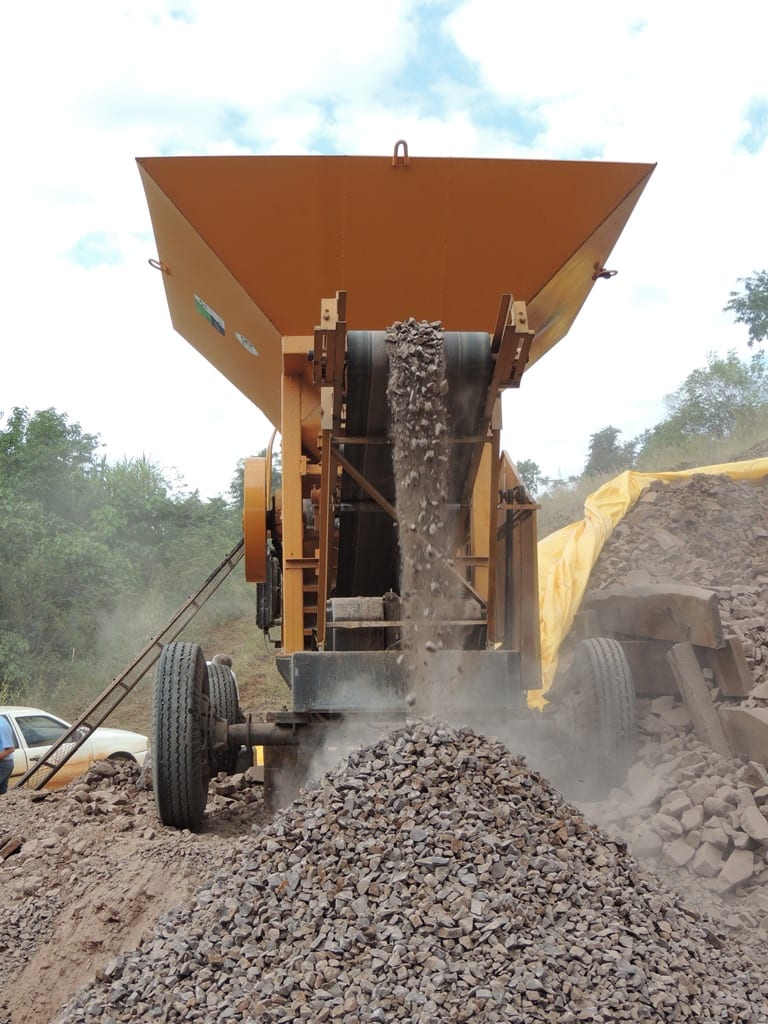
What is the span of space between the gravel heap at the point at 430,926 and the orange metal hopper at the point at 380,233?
2602 millimetres

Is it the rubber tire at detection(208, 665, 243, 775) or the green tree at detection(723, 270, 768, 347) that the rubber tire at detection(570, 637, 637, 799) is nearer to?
the rubber tire at detection(208, 665, 243, 775)

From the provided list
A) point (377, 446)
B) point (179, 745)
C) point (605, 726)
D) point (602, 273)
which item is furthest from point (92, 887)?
point (602, 273)

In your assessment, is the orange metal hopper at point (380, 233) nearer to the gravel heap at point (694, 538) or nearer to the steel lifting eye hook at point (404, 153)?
the steel lifting eye hook at point (404, 153)

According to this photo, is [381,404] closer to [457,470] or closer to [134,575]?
[457,470]

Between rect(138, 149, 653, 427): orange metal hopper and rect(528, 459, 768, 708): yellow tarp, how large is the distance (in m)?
3.03

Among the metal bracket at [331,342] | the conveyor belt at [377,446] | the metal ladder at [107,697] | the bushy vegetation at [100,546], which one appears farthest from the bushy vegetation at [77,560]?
the metal bracket at [331,342]

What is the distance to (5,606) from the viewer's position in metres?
14.5

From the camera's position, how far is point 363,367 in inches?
168

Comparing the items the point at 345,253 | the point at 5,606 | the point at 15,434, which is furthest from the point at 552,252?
the point at 15,434

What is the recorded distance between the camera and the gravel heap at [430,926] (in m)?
2.53

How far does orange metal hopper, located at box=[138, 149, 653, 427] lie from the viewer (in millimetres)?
4676

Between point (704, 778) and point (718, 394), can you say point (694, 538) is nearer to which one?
point (704, 778)

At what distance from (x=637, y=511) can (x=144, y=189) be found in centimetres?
575

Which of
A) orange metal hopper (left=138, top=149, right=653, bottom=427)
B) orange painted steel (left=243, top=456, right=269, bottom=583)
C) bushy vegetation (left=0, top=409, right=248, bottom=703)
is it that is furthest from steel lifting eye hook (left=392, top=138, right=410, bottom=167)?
bushy vegetation (left=0, top=409, right=248, bottom=703)
